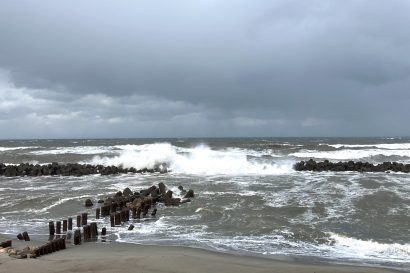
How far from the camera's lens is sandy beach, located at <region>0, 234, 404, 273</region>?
8000 mm

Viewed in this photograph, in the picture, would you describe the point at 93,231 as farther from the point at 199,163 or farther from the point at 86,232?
the point at 199,163

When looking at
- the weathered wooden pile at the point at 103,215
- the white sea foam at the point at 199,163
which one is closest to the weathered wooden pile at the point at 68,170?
the white sea foam at the point at 199,163

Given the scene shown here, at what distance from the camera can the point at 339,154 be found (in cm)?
4931

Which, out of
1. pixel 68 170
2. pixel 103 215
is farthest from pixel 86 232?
pixel 68 170

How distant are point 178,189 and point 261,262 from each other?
11894 mm

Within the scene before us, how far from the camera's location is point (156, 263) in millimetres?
8406

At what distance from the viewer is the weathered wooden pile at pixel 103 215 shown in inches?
378

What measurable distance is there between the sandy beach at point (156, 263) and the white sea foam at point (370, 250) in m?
1.24

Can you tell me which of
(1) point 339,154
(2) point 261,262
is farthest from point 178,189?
(1) point 339,154

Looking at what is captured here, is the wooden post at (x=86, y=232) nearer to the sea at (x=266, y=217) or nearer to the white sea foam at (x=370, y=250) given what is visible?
the sea at (x=266, y=217)

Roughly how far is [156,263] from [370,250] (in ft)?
16.3

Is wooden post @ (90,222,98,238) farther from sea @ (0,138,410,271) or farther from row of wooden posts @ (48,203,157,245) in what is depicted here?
sea @ (0,138,410,271)

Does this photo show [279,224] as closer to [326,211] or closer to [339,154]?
[326,211]

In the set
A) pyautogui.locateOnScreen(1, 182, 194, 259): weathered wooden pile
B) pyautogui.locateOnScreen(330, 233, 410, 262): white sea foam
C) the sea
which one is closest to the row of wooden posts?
pyautogui.locateOnScreen(1, 182, 194, 259): weathered wooden pile
